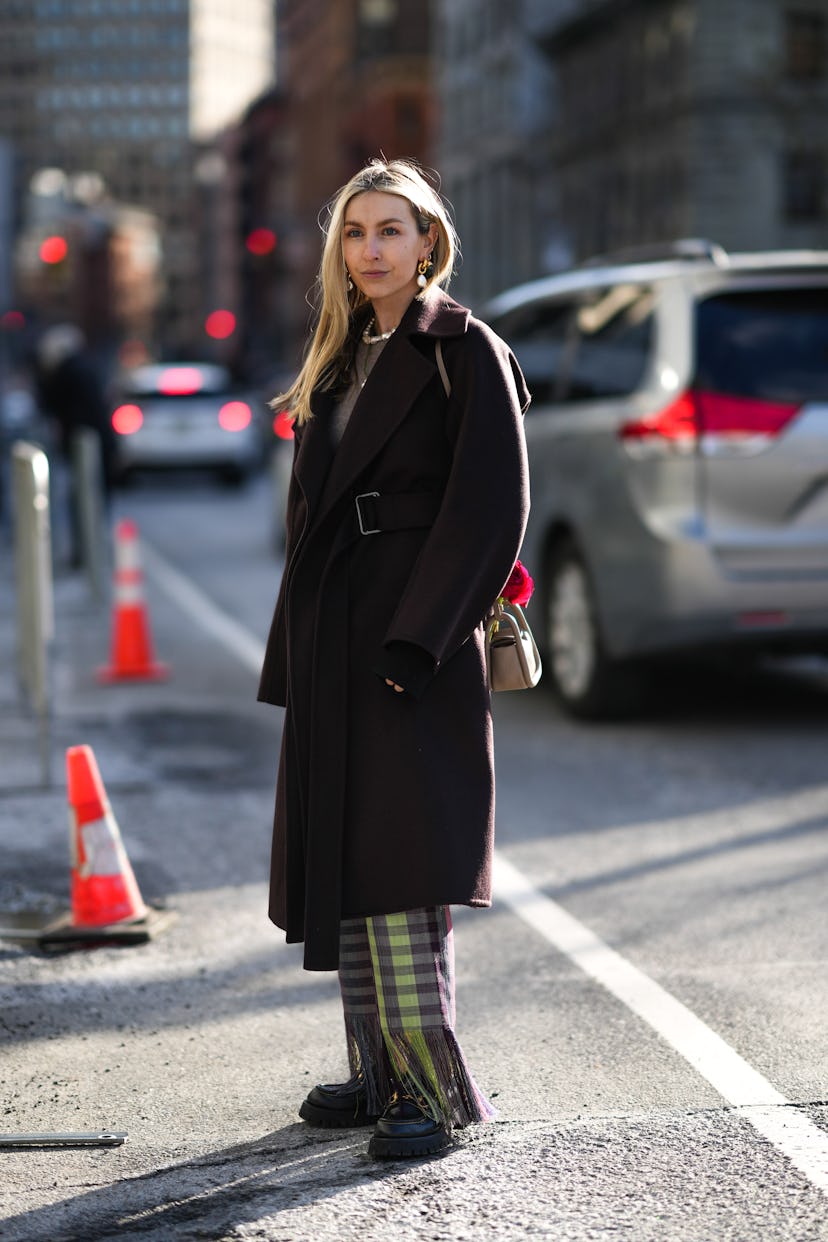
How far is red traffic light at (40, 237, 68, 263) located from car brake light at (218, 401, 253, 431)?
10749 mm

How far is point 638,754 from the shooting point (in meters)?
8.70

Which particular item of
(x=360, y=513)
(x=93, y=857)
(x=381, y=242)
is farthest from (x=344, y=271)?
(x=93, y=857)

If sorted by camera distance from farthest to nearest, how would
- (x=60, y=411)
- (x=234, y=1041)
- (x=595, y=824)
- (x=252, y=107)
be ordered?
(x=252, y=107) → (x=60, y=411) → (x=595, y=824) → (x=234, y=1041)

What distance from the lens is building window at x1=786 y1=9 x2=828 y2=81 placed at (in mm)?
49812

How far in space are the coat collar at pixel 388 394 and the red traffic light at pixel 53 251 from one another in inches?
1511

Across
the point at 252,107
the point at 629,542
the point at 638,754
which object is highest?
the point at 252,107

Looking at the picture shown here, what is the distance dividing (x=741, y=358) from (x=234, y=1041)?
15.1ft

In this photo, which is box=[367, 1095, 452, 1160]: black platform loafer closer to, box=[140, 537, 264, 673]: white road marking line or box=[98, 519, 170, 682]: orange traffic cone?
box=[140, 537, 264, 673]: white road marking line

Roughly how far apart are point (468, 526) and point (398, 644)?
9.9 inches

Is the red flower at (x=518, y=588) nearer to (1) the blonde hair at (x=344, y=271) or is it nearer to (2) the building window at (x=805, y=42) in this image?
(1) the blonde hair at (x=344, y=271)

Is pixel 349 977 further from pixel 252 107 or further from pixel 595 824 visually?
pixel 252 107

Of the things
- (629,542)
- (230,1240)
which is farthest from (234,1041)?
(629,542)

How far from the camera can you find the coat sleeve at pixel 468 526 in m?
3.97

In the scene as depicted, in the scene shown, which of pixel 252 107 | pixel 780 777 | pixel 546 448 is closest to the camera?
pixel 780 777
